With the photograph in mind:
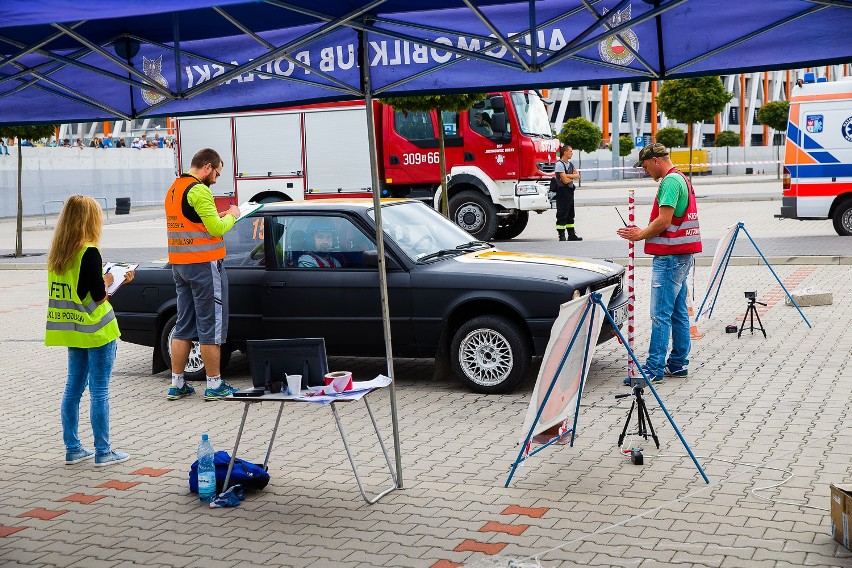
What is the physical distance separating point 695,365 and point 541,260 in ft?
5.78

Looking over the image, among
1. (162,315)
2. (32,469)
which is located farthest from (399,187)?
(32,469)

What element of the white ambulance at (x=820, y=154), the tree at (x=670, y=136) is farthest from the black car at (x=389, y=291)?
the tree at (x=670, y=136)

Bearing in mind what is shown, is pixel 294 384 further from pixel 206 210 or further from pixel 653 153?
pixel 653 153

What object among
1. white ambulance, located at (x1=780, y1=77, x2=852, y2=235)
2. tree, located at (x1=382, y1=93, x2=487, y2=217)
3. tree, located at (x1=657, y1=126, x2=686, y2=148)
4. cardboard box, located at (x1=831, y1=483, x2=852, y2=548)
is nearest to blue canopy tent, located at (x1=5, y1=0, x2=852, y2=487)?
cardboard box, located at (x1=831, y1=483, x2=852, y2=548)

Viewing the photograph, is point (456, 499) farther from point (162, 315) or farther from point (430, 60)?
point (162, 315)

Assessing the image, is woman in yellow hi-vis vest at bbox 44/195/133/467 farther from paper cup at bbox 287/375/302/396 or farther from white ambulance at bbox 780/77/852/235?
white ambulance at bbox 780/77/852/235

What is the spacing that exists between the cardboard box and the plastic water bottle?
344 centimetres

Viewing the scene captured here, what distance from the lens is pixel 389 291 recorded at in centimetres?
926

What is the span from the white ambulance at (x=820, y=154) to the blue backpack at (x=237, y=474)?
15261mm

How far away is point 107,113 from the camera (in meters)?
8.56

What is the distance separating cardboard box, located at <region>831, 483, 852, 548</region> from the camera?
5.19m

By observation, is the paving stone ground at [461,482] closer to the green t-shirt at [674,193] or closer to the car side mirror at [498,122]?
the green t-shirt at [674,193]

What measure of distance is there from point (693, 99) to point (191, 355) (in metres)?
35.3

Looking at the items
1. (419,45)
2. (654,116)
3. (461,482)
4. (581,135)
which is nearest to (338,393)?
(461,482)
